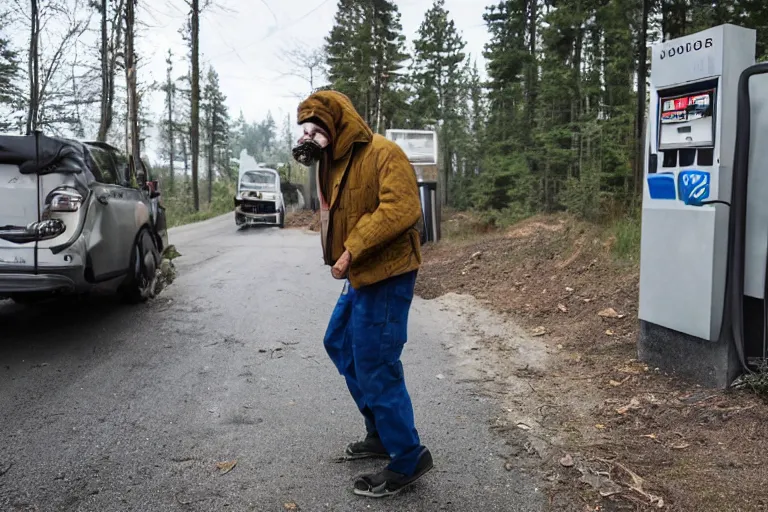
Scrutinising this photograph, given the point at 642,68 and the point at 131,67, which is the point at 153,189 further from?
the point at 642,68

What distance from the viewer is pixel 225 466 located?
3.00 meters

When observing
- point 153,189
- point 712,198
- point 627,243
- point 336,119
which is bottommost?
point 627,243

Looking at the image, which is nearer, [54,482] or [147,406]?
[54,482]

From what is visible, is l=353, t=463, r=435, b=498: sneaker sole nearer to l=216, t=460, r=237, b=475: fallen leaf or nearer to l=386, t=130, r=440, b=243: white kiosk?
l=216, t=460, r=237, b=475: fallen leaf

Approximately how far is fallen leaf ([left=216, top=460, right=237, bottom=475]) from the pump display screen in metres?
3.54

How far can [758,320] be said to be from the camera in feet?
12.1

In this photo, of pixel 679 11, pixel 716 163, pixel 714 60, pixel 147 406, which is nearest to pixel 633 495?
pixel 716 163

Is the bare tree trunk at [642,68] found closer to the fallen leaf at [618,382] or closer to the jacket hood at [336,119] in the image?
the fallen leaf at [618,382]

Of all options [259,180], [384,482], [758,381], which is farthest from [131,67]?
[758,381]

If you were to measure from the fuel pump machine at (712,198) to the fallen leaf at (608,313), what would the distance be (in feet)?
4.66

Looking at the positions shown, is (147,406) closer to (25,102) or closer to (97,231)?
(97,231)

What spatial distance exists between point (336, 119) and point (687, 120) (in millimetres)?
2607

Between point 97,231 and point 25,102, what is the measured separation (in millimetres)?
30055

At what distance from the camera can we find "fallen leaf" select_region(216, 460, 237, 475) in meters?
2.95
